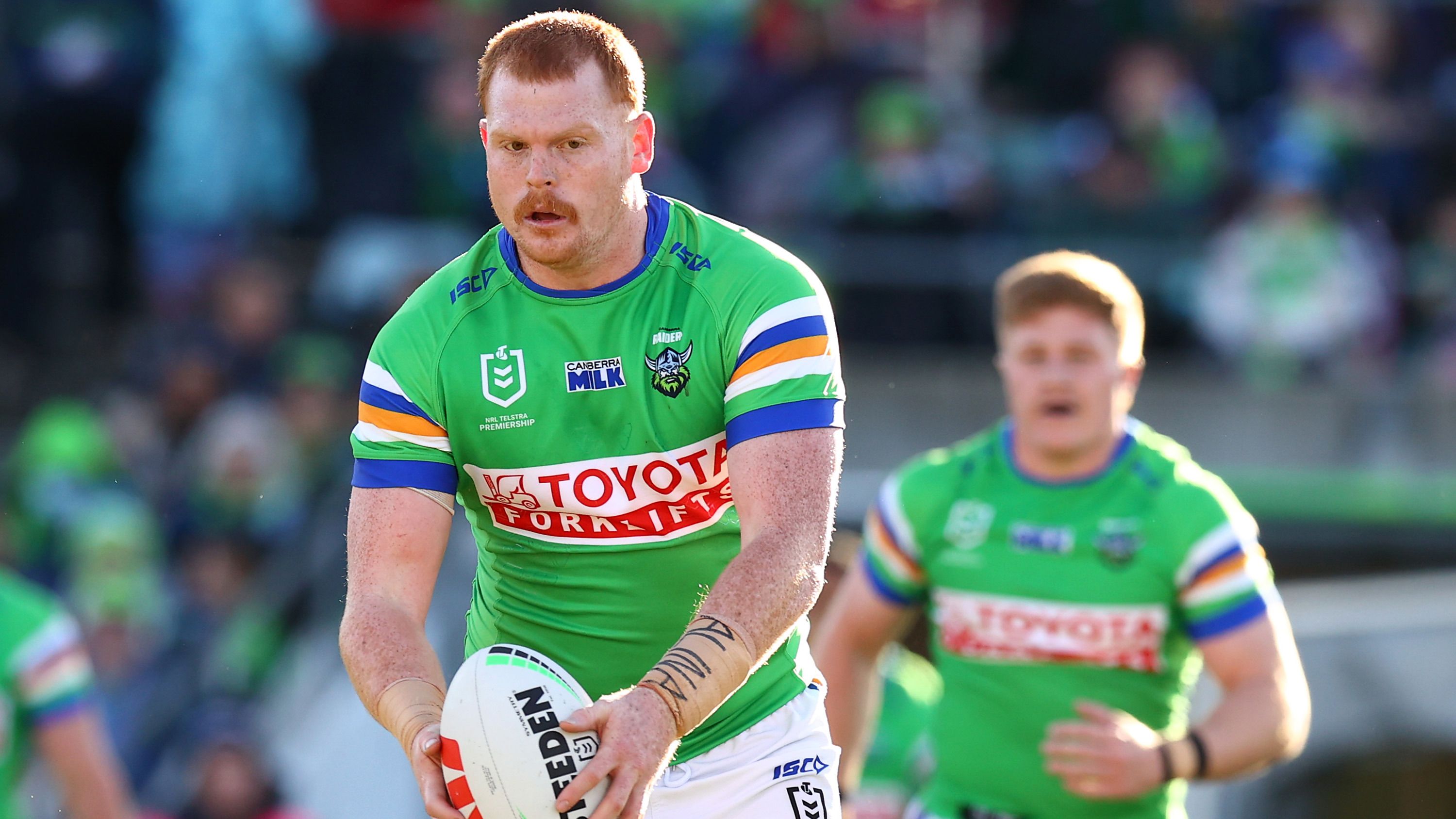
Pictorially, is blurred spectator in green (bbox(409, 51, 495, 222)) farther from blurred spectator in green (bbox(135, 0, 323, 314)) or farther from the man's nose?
the man's nose

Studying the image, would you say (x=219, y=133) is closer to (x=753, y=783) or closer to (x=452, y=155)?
(x=452, y=155)

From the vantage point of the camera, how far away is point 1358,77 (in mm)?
12375

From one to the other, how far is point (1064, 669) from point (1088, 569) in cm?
31

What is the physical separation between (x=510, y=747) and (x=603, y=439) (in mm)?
807

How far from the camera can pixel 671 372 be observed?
4.23 meters

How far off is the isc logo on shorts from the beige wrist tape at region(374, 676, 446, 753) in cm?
73

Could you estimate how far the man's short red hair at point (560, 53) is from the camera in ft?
13.4

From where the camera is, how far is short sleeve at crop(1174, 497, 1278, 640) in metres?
5.53

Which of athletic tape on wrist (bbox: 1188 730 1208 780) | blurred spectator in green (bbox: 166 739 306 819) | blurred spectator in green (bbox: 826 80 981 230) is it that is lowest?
blurred spectator in green (bbox: 166 739 306 819)

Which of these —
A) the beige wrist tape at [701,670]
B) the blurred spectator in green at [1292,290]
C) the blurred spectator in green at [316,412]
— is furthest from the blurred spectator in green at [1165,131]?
the beige wrist tape at [701,670]

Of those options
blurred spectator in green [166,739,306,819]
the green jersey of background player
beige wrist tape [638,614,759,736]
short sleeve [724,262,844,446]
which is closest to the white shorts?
beige wrist tape [638,614,759,736]

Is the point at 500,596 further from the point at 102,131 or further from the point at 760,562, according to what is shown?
the point at 102,131

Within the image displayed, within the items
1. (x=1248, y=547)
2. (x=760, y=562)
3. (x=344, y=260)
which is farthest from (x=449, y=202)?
(x=760, y=562)

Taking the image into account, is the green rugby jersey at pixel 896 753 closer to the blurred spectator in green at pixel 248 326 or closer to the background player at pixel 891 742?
the background player at pixel 891 742
